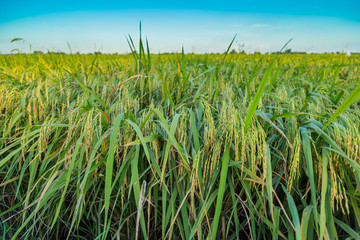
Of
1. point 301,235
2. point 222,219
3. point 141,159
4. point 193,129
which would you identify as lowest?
point 222,219

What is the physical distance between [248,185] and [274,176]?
18 cm

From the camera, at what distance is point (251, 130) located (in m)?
1.02

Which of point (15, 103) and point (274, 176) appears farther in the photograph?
point (15, 103)

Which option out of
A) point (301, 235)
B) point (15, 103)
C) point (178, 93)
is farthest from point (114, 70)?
point (301, 235)

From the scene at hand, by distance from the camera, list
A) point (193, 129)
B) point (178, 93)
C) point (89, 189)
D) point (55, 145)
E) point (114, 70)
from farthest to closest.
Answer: point (114, 70) < point (178, 93) < point (55, 145) < point (89, 189) < point (193, 129)

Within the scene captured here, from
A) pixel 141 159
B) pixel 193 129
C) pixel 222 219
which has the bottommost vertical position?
pixel 222 219

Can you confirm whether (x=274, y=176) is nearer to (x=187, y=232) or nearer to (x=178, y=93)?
(x=187, y=232)

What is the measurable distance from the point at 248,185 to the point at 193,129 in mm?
361

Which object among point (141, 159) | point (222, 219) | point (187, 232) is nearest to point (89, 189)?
point (141, 159)

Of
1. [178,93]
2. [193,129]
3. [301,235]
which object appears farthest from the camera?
[178,93]

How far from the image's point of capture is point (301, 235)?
2.88ft

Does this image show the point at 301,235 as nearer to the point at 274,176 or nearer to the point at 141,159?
the point at 274,176

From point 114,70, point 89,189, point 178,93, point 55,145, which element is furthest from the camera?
point 114,70

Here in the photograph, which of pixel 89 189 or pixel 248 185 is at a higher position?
pixel 248 185
